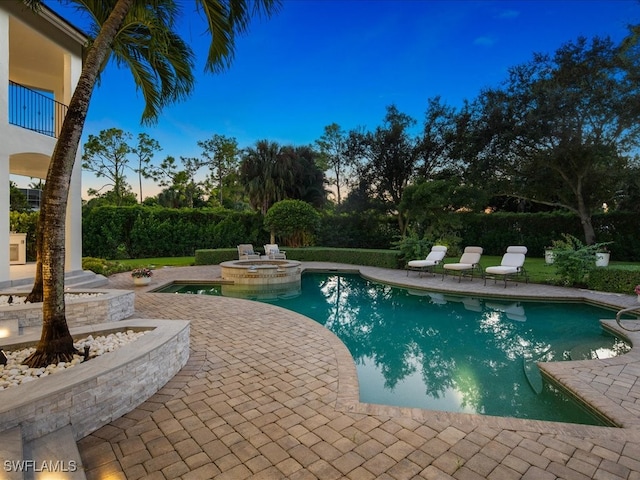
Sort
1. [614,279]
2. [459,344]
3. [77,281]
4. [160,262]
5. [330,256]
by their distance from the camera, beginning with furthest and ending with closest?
[330,256], [160,262], [614,279], [77,281], [459,344]

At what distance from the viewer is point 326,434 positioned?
2975mm

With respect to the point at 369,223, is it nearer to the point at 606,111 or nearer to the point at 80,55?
the point at 606,111

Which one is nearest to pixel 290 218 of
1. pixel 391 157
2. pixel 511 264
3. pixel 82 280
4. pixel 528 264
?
pixel 391 157

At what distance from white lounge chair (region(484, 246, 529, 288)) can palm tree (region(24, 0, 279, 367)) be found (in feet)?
30.7

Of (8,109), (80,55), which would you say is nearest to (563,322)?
(8,109)

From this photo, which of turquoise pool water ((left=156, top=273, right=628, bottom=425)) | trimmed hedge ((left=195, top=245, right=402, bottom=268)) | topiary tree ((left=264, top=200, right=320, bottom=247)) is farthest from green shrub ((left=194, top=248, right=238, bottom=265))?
turquoise pool water ((left=156, top=273, right=628, bottom=425))

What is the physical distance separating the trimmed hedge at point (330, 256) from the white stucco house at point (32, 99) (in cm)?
700

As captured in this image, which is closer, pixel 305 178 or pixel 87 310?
pixel 87 310

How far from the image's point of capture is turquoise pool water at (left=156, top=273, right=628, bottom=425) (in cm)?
416

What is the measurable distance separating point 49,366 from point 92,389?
83 cm

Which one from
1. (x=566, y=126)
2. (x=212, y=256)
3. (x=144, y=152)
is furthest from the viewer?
(x=144, y=152)

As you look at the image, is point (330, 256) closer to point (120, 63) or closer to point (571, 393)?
point (120, 63)

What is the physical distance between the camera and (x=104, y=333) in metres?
4.54

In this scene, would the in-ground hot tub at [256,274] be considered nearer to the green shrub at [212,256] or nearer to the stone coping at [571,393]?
the green shrub at [212,256]
